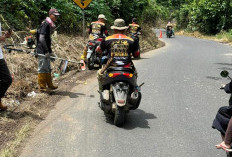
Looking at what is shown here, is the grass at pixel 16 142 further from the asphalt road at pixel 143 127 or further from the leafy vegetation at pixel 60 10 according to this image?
the leafy vegetation at pixel 60 10

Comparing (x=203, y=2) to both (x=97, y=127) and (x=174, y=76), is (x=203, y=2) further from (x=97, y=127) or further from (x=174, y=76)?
(x=97, y=127)

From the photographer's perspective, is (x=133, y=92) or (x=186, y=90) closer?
(x=133, y=92)

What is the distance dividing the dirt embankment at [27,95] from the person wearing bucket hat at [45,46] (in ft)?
1.07

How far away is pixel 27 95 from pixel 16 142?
8.57ft

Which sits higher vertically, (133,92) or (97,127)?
(133,92)

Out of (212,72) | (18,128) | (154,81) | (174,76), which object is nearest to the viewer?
(18,128)

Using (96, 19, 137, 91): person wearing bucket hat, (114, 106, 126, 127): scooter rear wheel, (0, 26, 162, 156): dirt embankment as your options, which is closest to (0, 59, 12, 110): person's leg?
(0, 26, 162, 156): dirt embankment

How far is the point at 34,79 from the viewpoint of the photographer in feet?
27.4

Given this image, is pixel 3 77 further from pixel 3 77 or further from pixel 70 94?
pixel 70 94

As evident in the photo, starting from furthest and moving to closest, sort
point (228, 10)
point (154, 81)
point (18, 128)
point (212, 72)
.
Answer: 1. point (228, 10)
2. point (212, 72)
3. point (154, 81)
4. point (18, 128)

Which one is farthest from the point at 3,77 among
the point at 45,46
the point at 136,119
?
the point at 136,119

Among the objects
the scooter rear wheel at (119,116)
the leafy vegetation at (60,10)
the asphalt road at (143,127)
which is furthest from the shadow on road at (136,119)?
the leafy vegetation at (60,10)

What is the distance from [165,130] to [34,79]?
14.0 feet

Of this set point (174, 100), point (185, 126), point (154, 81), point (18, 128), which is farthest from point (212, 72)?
point (18, 128)
